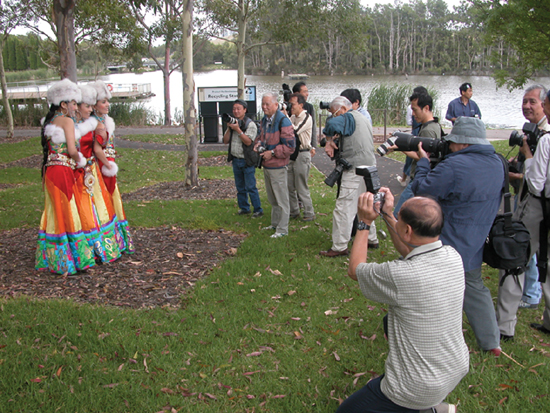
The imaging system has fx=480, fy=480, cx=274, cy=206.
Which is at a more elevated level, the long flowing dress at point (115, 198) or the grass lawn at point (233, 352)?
the long flowing dress at point (115, 198)

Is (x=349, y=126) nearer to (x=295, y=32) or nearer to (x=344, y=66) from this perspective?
(x=295, y=32)

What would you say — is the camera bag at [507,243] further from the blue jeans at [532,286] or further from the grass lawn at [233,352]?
the blue jeans at [532,286]

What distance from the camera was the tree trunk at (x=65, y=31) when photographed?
1132 cm

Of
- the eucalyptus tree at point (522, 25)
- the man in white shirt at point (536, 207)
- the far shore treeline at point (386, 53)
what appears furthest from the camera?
the far shore treeline at point (386, 53)

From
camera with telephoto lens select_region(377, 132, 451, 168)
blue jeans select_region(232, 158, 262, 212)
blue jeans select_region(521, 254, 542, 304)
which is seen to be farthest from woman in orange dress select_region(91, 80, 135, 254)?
blue jeans select_region(521, 254, 542, 304)

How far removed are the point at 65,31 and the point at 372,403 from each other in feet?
37.9

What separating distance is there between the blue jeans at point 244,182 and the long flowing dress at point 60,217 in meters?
→ 3.02

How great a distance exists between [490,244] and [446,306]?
1599 mm

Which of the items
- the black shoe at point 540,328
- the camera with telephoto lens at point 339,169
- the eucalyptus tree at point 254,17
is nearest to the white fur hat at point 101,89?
the camera with telephoto lens at point 339,169

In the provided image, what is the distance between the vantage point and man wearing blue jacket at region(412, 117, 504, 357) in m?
3.64

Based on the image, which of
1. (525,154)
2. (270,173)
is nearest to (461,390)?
(525,154)

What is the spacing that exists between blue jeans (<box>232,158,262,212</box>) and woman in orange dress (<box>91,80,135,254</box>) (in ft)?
7.54

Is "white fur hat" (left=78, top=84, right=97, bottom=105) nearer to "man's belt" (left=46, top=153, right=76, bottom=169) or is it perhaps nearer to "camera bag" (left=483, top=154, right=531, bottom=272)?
"man's belt" (left=46, top=153, right=76, bottom=169)

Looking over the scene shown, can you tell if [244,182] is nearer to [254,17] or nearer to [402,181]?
[402,181]
